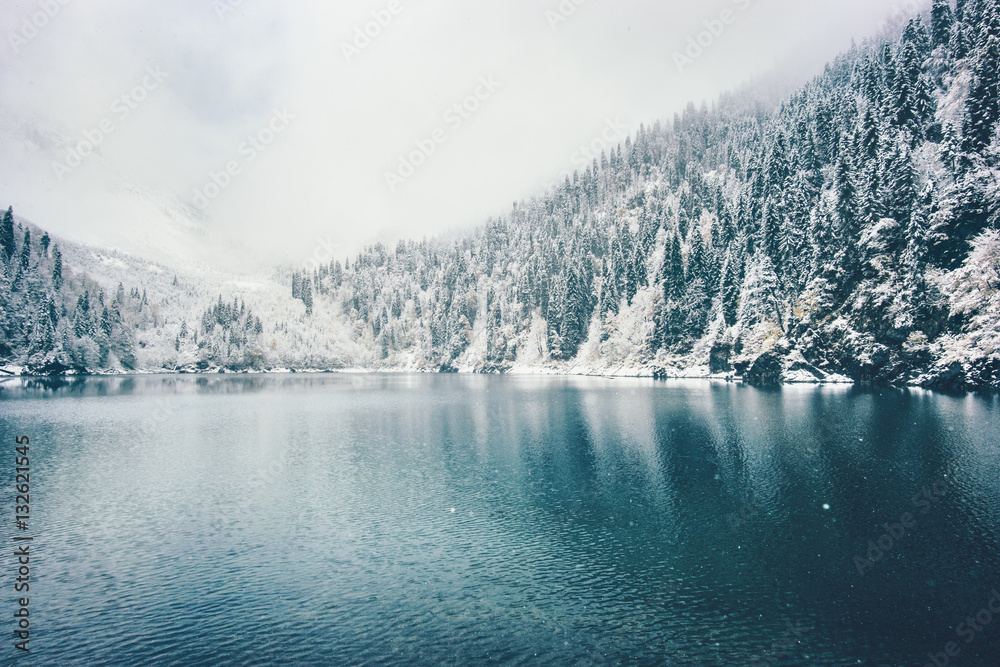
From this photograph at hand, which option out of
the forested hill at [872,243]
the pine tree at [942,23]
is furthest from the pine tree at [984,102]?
the pine tree at [942,23]

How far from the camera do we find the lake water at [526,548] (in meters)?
19.9

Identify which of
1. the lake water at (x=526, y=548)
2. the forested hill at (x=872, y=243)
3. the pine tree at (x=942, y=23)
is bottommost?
the lake water at (x=526, y=548)

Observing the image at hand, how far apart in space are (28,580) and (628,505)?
35.3 metres

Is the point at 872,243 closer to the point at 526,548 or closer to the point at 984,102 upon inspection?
the point at 984,102

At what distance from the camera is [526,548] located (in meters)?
29.1

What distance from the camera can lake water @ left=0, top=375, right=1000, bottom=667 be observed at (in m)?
19.9

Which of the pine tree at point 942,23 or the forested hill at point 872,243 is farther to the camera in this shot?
the pine tree at point 942,23

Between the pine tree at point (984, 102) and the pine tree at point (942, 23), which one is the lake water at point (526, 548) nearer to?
the pine tree at point (984, 102)

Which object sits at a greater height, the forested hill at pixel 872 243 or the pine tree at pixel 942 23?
the pine tree at pixel 942 23

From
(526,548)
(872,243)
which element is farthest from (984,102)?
(526,548)

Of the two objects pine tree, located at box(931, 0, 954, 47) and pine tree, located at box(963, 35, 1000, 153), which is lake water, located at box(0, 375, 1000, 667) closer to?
pine tree, located at box(963, 35, 1000, 153)

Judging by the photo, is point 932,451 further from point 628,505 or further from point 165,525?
point 165,525

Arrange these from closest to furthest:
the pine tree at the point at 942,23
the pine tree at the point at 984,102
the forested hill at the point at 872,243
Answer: the forested hill at the point at 872,243 → the pine tree at the point at 984,102 → the pine tree at the point at 942,23

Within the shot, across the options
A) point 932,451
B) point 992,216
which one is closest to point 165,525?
point 932,451
